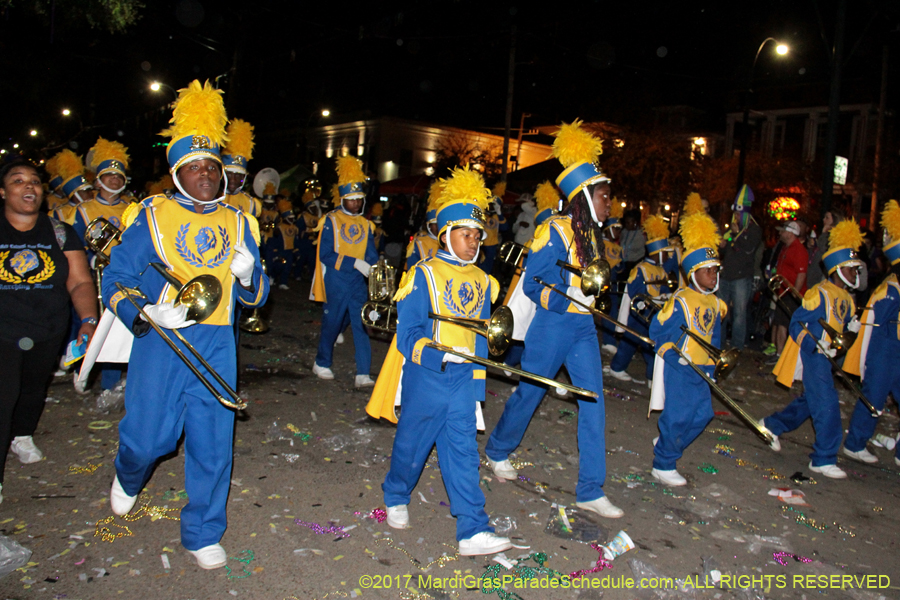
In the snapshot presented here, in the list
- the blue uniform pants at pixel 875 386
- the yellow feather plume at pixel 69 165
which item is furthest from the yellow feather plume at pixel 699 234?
the yellow feather plume at pixel 69 165

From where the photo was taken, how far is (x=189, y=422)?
3.54m

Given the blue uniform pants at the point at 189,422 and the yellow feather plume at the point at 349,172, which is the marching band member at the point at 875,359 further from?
the blue uniform pants at the point at 189,422

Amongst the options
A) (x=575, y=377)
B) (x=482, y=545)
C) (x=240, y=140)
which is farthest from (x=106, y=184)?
(x=482, y=545)

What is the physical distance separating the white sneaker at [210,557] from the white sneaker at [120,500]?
0.60 m

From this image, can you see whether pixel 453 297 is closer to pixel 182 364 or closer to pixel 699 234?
pixel 182 364

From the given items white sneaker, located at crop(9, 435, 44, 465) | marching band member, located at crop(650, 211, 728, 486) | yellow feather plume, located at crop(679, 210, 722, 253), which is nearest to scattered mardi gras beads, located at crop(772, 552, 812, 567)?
marching band member, located at crop(650, 211, 728, 486)

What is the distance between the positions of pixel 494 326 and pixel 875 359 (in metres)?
4.45

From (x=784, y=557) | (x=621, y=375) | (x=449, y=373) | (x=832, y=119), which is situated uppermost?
(x=832, y=119)

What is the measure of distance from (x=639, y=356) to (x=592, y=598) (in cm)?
783

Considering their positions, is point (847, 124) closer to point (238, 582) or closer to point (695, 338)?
point (695, 338)

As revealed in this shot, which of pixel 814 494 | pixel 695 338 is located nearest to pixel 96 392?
pixel 695 338

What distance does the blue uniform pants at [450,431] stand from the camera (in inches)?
154

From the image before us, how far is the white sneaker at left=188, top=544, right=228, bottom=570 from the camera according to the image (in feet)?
11.7

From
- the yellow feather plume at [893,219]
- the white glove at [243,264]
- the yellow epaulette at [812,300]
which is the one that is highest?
the yellow feather plume at [893,219]
